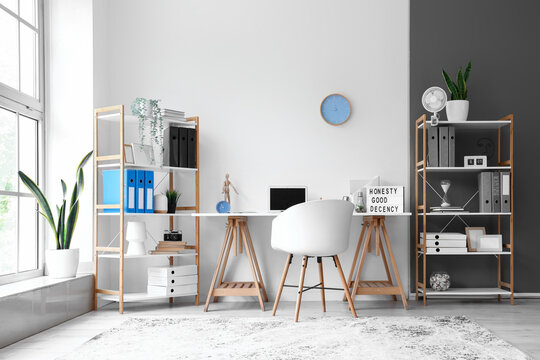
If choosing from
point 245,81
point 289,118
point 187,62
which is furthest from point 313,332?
point 187,62

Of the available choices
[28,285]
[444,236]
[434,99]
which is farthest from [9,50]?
[444,236]

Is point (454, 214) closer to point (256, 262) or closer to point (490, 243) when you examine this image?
point (490, 243)

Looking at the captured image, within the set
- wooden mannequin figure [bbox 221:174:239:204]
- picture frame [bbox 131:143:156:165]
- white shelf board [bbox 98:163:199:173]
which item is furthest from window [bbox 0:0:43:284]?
wooden mannequin figure [bbox 221:174:239:204]

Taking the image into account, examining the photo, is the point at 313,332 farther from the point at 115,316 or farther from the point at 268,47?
the point at 268,47

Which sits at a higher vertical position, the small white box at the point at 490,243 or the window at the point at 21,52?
the window at the point at 21,52

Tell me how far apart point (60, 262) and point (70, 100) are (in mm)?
1279

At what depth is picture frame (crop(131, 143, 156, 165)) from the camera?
3736 mm

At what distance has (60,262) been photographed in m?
3.51

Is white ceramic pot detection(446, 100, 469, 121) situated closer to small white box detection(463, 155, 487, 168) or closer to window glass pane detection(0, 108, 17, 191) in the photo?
small white box detection(463, 155, 487, 168)

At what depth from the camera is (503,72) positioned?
4188 mm

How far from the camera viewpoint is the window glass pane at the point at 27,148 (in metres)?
3.60

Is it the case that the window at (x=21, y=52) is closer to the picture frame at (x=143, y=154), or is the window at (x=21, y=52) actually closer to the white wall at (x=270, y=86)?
the white wall at (x=270, y=86)

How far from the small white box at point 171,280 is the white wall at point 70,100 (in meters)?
0.53

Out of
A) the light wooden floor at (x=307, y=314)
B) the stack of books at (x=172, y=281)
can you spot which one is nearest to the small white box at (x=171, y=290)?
the stack of books at (x=172, y=281)
